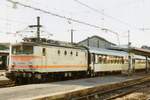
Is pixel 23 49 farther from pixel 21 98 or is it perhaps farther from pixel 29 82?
pixel 21 98

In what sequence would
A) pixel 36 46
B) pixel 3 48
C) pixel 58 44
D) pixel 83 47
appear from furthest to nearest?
pixel 3 48 → pixel 83 47 → pixel 58 44 → pixel 36 46

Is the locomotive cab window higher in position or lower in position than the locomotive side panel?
higher

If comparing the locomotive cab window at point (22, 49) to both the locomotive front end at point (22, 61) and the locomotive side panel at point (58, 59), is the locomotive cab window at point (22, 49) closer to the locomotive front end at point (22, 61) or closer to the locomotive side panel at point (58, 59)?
the locomotive front end at point (22, 61)

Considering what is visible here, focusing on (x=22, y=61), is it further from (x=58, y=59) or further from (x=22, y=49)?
(x=58, y=59)

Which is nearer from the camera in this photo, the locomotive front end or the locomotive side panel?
the locomotive front end

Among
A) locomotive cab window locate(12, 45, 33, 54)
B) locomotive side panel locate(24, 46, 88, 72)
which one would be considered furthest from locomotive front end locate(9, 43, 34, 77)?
locomotive side panel locate(24, 46, 88, 72)

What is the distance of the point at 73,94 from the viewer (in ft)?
57.0

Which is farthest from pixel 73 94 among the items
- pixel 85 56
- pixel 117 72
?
pixel 117 72

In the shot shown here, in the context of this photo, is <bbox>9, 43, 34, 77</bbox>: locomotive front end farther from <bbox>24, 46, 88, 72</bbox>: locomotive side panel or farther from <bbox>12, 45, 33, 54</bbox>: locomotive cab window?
<bbox>24, 46, 88, 72</bbox>: locomotive side panel

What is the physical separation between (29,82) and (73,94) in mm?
6957

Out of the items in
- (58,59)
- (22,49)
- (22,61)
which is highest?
(22,49)

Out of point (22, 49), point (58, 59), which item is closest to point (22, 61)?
point (22, 49)

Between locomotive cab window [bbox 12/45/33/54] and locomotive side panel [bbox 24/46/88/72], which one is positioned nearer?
locomotive cab window [bbox 12/45/33/54]

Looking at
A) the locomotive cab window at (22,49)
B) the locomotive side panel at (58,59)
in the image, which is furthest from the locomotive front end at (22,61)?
the locomotive side panel at (58,59)
